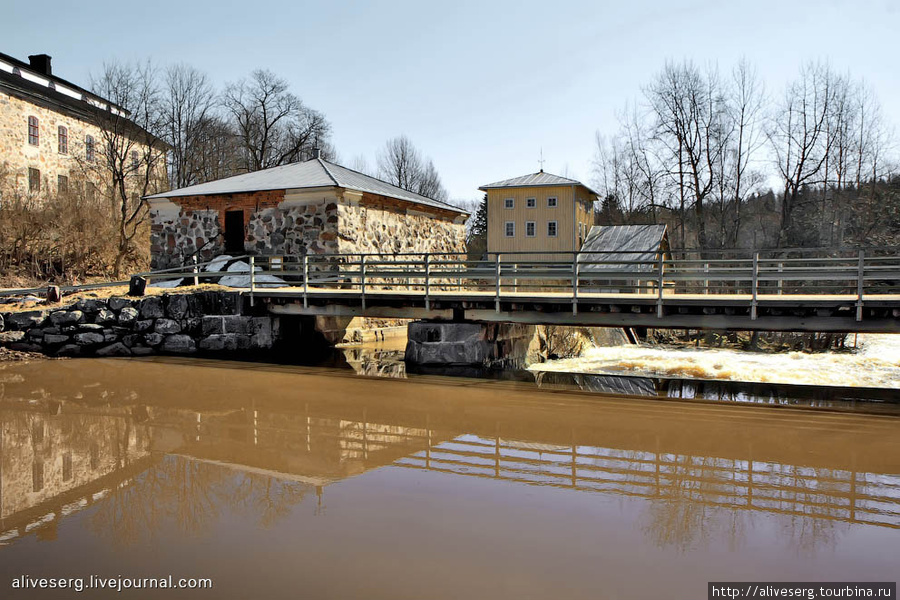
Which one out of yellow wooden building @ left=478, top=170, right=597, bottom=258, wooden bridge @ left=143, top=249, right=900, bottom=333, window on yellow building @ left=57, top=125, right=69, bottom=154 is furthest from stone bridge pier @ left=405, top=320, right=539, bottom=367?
window on yellow building @ left=57, top=125, right=69, bottom=154

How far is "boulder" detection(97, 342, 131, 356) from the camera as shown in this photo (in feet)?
43.7

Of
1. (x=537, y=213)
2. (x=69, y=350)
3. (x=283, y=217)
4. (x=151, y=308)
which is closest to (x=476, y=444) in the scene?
(x=151, y=308)

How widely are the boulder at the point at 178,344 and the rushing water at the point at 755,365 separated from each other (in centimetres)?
776

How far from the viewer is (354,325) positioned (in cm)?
1750

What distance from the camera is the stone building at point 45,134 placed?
27859mm

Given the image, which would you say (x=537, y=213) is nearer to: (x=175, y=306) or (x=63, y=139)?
(x=175, y=306)

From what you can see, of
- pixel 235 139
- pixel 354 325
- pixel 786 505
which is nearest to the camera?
pixel 786 505

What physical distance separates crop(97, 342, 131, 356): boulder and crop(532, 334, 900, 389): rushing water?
901 cm

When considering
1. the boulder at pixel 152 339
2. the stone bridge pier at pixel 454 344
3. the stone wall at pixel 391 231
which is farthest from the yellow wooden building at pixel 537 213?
the boulder at pixel 152 339

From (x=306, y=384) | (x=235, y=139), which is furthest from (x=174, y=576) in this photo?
(x=235, y=139)

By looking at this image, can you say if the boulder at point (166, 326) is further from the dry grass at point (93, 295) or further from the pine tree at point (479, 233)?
the pine tree at point (479, 233)

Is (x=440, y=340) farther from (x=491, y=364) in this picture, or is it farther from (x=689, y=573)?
(x=689, y=573)

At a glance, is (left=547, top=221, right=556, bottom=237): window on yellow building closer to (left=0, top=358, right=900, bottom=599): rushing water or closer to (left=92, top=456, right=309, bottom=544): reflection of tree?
(left=0, top=358, right=900, bottom=599): rushing water

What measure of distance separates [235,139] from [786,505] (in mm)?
39370
